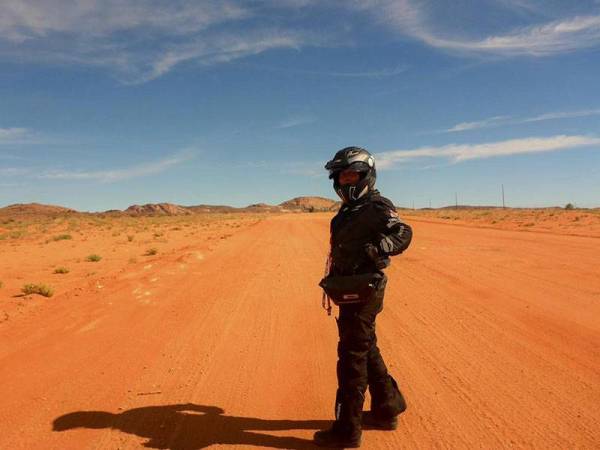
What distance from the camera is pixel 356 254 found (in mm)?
3555

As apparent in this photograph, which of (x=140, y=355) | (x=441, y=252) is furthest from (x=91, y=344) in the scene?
(x=441, y=252)

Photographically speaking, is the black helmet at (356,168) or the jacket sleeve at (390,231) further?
the black helmet at (356,168)

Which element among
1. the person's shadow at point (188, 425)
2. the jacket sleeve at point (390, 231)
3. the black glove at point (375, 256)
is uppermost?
the jacket sleeve at point (390, 231)

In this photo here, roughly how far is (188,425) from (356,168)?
2453 millimetres

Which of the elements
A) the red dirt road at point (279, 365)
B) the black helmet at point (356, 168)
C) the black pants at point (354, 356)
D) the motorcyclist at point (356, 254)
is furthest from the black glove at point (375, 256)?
the red dirt road at point (279, 365)

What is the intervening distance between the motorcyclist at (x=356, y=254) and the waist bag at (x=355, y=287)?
0.10 feet

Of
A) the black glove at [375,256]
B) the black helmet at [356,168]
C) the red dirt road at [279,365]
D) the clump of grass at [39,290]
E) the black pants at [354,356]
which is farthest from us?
the clump of grass at [39,290]

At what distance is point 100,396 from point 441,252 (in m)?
12.5

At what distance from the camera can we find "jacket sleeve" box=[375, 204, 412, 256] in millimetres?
3414

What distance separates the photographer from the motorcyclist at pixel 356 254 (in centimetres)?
346

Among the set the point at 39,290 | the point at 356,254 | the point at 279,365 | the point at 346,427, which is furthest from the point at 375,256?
the point at 39,290

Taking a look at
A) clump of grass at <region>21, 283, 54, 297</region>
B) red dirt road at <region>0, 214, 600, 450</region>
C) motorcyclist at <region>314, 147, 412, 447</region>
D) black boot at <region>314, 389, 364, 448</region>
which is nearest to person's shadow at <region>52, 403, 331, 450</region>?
red dirt road at <region>0, 214, 600, 450</region>

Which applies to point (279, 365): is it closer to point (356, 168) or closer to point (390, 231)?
point (390, 231)

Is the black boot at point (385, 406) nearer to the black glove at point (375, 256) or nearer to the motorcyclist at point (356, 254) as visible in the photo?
the motorcyclist at point (356, 254)
